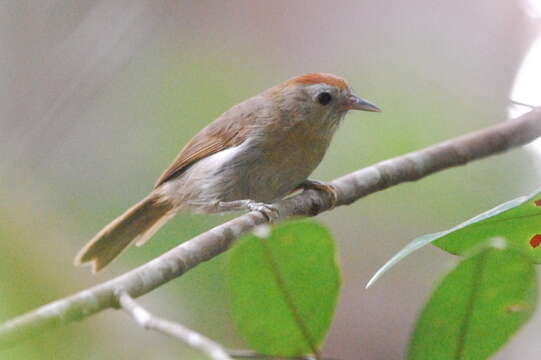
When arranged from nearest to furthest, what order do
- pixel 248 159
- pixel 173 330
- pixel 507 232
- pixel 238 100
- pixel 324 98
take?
pixel 173 330
pixel 507 232
pixel 248 159
pixel 324 98
pixel 238 100

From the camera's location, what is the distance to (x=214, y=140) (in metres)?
2.28

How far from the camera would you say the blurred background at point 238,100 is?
2.43 metres

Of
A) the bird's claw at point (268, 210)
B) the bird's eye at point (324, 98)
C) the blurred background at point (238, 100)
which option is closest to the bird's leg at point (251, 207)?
Result: the bird's claw at point (268, 210)

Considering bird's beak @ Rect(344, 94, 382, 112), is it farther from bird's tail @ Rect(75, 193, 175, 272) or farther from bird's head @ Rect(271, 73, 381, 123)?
bird's tail @ Rect(75, 193, 175, 272)

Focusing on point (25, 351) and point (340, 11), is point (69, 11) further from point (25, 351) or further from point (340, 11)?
point (25, 351)

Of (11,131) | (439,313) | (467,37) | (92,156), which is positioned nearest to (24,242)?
(439,313)

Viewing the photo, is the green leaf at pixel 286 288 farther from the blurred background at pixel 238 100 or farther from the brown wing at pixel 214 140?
the brown wing at pixel 214 140

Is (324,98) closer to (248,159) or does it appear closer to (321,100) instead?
(321,100)

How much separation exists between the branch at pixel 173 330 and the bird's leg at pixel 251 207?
70 cm

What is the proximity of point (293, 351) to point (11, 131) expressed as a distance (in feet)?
6.01

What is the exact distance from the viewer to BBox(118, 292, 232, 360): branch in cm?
78

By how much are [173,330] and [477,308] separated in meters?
0.39

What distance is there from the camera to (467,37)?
11.0 ft

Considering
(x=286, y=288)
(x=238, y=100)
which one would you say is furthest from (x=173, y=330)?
(x=238, y=100)
